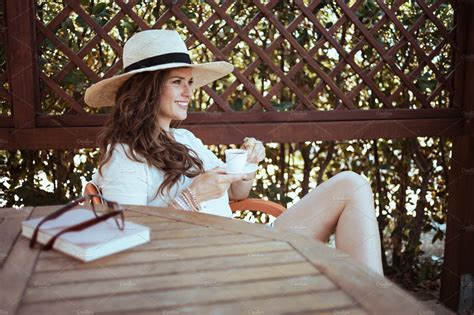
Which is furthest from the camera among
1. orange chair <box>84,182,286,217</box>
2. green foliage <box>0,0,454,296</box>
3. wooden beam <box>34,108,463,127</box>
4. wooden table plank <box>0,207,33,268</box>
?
green foliage <box>0,0,454,296</box>

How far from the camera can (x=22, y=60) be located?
6.99 ft

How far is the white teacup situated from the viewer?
5.16 ft

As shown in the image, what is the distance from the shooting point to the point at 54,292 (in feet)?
2.73

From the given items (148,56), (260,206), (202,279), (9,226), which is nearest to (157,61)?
(148,56)

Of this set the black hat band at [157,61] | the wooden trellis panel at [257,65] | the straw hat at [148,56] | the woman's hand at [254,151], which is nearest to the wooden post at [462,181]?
the wooden trellis panel at [257,65]

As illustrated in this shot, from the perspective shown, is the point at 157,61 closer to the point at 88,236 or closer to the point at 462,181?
the point at 88,236

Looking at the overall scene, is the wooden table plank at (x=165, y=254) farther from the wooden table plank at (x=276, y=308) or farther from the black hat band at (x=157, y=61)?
the black hat band at (x=157, y=61)

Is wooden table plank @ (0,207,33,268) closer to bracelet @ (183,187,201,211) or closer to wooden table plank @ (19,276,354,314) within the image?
wooden table plank @ (19,276,354,314)

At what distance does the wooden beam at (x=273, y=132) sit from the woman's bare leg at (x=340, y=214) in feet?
1.61

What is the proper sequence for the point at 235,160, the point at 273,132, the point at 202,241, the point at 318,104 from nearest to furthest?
the point at 202,241, the point at 235,160, the point at 273,132, the point at 318,104

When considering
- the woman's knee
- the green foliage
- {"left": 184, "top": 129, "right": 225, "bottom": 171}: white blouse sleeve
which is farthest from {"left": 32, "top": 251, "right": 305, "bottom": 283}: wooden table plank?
the green foliage

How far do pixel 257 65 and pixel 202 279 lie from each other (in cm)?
161

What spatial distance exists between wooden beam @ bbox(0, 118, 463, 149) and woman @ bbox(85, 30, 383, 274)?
270mm

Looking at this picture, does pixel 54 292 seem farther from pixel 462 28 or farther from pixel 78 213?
pixel 462 28
